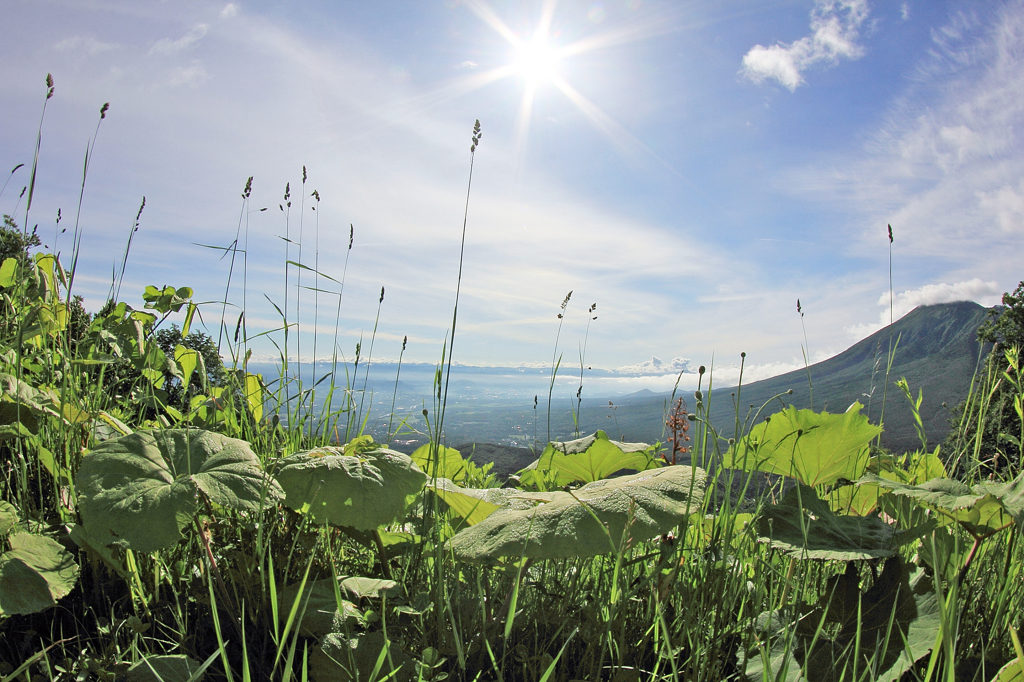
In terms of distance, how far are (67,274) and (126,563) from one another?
1471 millimetres

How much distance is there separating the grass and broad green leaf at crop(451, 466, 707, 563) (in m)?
0.02

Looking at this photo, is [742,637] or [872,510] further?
[872,510]

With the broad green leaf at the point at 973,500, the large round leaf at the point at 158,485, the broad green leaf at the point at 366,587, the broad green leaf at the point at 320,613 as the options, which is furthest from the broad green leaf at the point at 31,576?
the broad green leaf at the point at 973,500

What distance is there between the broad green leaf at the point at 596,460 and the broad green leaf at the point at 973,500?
0.55m

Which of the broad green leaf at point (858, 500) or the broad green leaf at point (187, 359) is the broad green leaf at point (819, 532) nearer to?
the broad green leaf at point (858, 500)

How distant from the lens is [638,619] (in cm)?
116

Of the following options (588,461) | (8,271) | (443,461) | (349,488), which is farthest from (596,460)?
(8,271)

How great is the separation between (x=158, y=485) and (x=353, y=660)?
21.5 inches

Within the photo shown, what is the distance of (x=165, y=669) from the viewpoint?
95 centimetres

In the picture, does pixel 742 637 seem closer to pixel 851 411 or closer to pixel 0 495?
pixel 851 411

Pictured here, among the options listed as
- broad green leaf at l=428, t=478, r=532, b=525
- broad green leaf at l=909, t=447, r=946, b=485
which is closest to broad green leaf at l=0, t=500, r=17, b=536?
broad green leaf at l=428, t=478, r=532, b=525

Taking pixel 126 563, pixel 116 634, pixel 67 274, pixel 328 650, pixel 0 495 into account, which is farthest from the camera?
pixel 67 274

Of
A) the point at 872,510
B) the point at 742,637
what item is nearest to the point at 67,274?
the point at 742,637

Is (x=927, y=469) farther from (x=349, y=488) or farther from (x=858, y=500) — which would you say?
(x=349, y=488)
